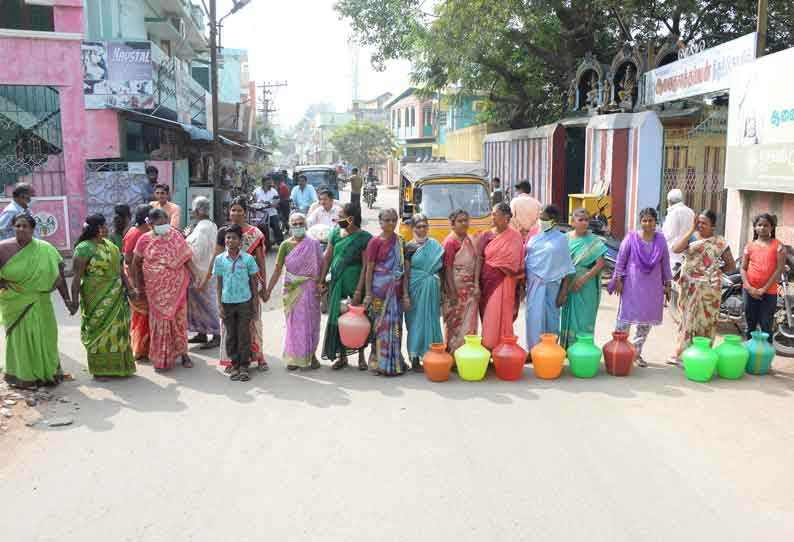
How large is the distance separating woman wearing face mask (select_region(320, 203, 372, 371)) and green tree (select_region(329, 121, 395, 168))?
5355 cm

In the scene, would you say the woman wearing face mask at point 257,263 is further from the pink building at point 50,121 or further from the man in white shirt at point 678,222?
the pink building at point 50,121

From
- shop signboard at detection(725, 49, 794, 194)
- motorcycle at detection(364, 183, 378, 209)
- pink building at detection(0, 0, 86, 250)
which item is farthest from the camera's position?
motorcycle at detection(364, 183, 378, 209)

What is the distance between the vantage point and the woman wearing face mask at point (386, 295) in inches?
257

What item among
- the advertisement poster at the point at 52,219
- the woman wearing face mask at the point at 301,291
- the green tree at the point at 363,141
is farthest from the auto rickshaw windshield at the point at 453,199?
the green tree at the point at 363,141

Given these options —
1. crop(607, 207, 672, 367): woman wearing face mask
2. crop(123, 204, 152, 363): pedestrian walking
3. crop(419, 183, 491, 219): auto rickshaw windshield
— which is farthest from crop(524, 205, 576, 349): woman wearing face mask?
crop(419, 183, 491, 219): auto rickshaw windshield

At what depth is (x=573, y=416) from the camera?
5551mm

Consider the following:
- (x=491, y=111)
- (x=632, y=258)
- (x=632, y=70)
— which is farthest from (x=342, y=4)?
(x=632, y=258)

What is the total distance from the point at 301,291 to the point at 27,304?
2.25 metres

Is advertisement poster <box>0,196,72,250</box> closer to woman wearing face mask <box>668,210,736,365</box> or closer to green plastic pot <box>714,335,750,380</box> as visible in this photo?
woman wearing face mask <box>668,210,736,365</box>

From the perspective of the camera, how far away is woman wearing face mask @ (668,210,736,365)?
22.5 ft

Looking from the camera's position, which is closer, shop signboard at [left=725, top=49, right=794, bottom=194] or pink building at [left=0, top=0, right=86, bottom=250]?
shop signboard at [left=725, top=49, right=794, bottom=194]

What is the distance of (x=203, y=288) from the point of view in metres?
7.36

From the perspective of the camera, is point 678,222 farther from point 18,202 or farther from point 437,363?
point 18,202

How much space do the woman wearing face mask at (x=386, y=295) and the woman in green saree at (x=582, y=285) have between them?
1.59m
